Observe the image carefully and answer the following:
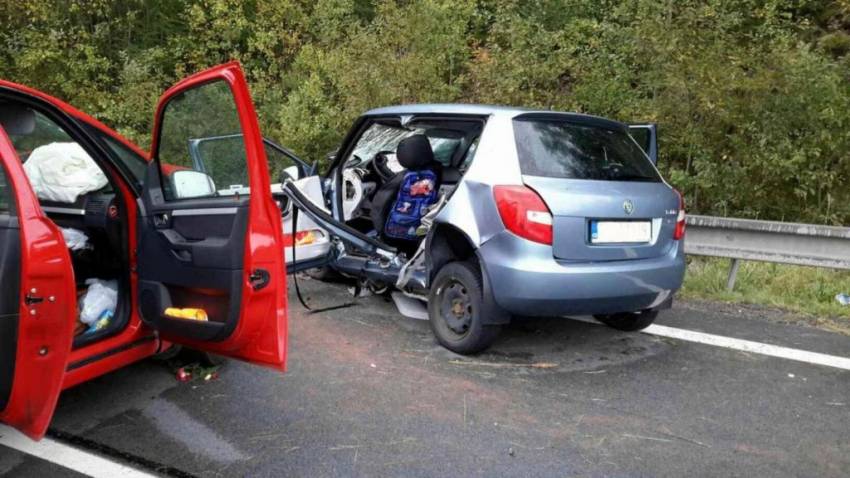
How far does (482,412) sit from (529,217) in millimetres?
1118

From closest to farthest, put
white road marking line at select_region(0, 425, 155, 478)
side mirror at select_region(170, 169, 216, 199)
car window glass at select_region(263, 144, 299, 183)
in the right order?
white road marking line at select_region(0, 425, 155, 478) < side mirror at select_region(170, 169, 216, 199) < car window glass at select_region(263, 144, 299, 183)

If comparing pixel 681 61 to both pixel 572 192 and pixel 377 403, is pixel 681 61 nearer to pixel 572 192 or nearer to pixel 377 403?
pixel 572 192

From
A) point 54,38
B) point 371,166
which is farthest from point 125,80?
point 371,166

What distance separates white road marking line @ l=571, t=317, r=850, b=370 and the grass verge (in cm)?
104

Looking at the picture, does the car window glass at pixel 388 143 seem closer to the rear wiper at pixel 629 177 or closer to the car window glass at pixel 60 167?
the rear wiper at pixel 629 177

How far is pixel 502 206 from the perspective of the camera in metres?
3.93

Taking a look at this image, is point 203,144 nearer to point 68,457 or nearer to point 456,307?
point 68,457

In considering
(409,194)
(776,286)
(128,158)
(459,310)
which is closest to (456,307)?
(459,310)

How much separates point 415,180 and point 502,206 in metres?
1.28

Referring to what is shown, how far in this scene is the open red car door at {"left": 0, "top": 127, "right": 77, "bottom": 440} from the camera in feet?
8.56

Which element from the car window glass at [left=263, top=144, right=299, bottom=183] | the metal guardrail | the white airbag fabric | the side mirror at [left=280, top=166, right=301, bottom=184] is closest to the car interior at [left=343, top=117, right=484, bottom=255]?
the side mirror at [left=280, top=166, right=301, bottom=184]

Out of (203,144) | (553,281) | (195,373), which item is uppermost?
(203,144)

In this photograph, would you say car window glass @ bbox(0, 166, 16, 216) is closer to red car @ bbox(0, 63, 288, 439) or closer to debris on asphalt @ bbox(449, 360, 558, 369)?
red car @ bbox(0, 63, 288, 439)

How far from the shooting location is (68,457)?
3.00 meters
